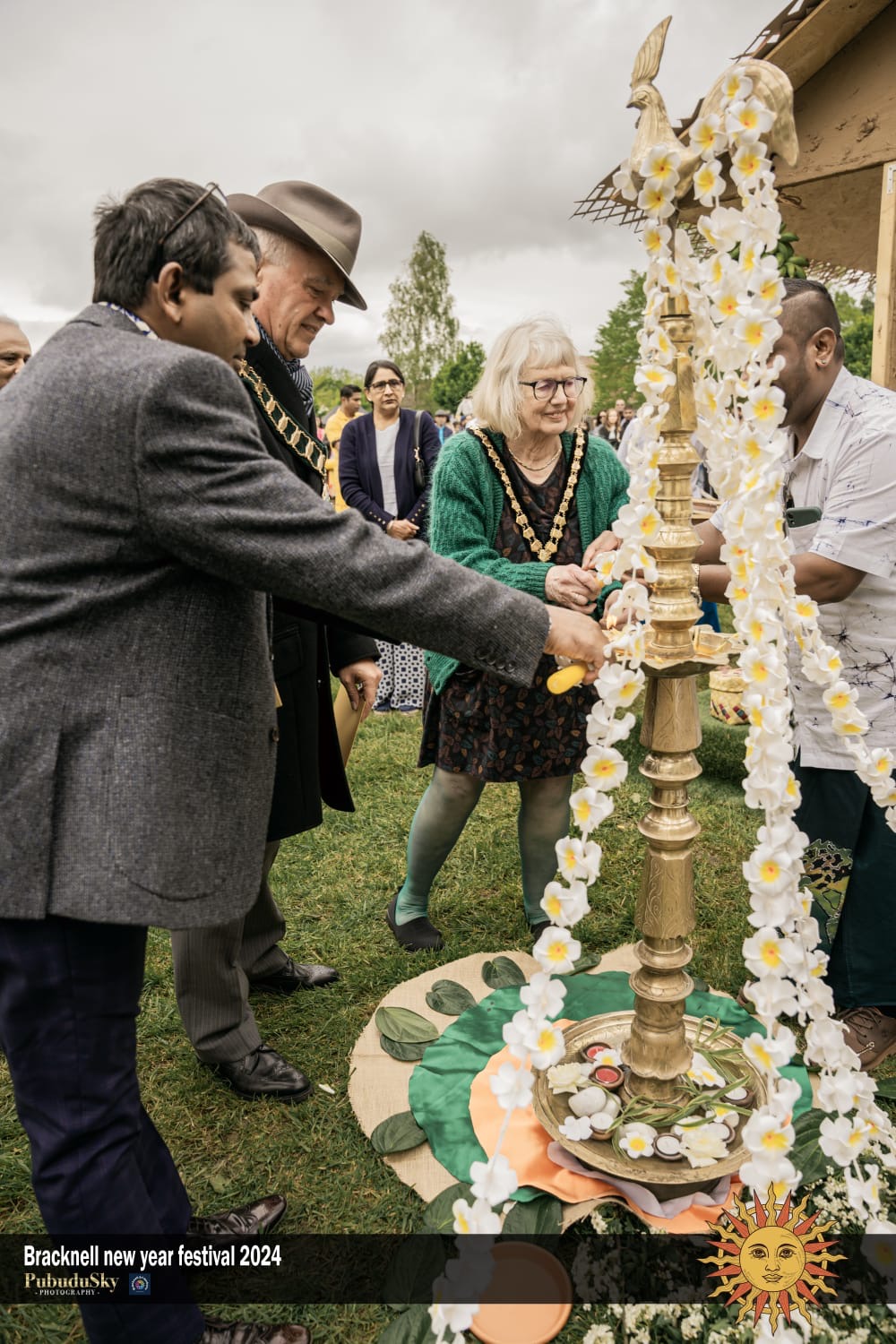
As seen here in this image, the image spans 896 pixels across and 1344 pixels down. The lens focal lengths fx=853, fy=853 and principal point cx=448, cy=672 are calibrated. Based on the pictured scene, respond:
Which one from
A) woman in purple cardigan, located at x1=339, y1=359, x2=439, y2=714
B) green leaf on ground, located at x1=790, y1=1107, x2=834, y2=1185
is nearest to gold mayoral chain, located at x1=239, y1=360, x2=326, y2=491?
green leaf on ground, located at x1=790, y1=1107, x2=834, y2=1185

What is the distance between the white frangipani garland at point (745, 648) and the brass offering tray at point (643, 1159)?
1.11 ft

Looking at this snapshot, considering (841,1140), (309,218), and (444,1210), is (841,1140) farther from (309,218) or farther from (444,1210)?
(309,218)

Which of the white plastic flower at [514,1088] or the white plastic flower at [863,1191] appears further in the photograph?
the white plastic flower at [863,1191]

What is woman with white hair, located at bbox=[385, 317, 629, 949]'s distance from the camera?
8.90 feet

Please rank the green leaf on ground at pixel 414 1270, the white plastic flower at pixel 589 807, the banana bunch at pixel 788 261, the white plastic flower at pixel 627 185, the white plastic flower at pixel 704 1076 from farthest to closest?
1. the banana bunch at pixel 788 261
2. the white plastic flower at pixel 704 1076
3. the green leaf on ground at pixel 414 1270
4. the white plastic flower at pixel 589 807
5. the white plastic flower at pixel 627 185

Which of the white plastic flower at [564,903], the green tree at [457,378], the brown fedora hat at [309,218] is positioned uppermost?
the green tree at [457,378]

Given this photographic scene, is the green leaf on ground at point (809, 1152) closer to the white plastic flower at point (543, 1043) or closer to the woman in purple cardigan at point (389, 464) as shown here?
the white plastic flower at point (543, 1043)

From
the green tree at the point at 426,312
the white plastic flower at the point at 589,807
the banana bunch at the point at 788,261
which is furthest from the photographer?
the green tree at the point at 426,312

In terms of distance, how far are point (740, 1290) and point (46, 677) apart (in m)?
1.90

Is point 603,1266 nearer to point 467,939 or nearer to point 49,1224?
point 49,1224

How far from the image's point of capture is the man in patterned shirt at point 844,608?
228cm

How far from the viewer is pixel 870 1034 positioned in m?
2.63

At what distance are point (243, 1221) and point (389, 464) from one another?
4.97 metres

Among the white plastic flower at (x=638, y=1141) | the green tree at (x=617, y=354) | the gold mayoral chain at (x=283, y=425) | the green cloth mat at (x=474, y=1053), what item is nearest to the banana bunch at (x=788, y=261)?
the gold mayoral chain at (x=283, y=425)
